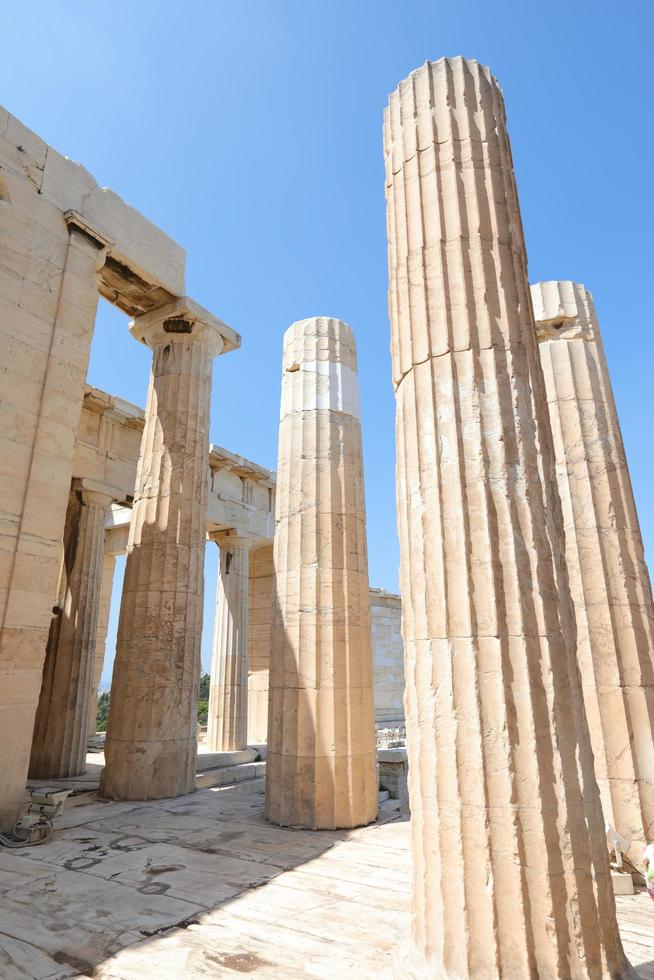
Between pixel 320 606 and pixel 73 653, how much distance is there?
30.1 ft

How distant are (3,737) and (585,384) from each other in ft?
35.3

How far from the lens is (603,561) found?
27.7ft

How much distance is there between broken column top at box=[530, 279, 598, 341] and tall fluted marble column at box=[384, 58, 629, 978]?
4136 millimetres

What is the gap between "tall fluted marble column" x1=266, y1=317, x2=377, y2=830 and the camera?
1008 centimetres

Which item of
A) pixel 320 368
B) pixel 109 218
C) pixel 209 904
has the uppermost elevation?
pixel 109 218

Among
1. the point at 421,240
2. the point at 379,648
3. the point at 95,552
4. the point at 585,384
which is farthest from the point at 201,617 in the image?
the point at 379,648

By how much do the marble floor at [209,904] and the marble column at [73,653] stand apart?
6.05m

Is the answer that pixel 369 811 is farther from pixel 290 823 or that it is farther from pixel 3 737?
pixel 3 737

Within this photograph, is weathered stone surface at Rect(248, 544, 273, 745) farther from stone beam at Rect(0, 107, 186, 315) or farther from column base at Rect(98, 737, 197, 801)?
stone beam at Rect(0, 107, 186, 315)

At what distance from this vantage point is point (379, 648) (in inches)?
1198

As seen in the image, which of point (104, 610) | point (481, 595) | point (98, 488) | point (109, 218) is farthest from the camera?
point (104, 610)

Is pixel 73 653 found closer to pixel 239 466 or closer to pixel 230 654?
pixel 230 654

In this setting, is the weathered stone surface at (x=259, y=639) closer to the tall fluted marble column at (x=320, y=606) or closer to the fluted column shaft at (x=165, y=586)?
the fluted column shaft at (x=165, y=586)

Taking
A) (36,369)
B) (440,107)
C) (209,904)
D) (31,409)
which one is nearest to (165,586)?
(31,409)
